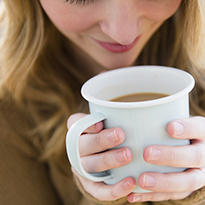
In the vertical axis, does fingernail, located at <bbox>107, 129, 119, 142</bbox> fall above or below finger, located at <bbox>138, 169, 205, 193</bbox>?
above

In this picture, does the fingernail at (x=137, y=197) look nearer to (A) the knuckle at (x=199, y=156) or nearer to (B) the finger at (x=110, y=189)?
(B) the finger at (x=110, y=189)

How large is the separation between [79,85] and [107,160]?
0.57 metres

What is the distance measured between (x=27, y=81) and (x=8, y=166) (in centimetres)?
32

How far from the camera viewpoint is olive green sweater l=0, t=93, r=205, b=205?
100 centimetres

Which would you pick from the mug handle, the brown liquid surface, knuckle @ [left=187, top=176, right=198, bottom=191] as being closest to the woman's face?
the brown liquid surface

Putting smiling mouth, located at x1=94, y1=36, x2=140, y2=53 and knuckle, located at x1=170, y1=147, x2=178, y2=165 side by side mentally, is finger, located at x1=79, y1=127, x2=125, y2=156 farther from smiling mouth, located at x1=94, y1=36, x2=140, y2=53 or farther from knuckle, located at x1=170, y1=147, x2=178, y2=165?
smiling mouth, located at x1=94, y1=36, x2=140, y2=53

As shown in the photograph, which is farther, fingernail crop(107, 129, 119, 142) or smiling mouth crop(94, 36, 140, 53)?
smiling mouth crop(94, 36, 140, 53)

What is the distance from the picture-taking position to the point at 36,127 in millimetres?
1147

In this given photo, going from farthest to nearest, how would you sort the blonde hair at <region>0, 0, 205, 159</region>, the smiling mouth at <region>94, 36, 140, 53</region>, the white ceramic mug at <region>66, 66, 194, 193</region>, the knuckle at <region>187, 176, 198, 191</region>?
1. the blonde hair at <region>0, 0, 205, 159</region>
2. the smiling mouth at <region>94, 36, 140, 53</region>
3. the knuckle at <region>187, 176, 198, 191</region>
4. the white ceramic mug at <region>66, 66, 194, 193</region>

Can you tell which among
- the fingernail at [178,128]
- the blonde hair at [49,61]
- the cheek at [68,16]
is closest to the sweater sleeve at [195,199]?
the fingernail at [178,128]

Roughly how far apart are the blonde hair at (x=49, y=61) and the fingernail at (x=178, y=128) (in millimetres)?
381

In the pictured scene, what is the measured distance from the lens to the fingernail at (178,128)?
563mm

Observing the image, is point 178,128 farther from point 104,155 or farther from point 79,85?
point 79,85

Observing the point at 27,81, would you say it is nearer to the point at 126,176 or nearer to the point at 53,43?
the point at 53,43
